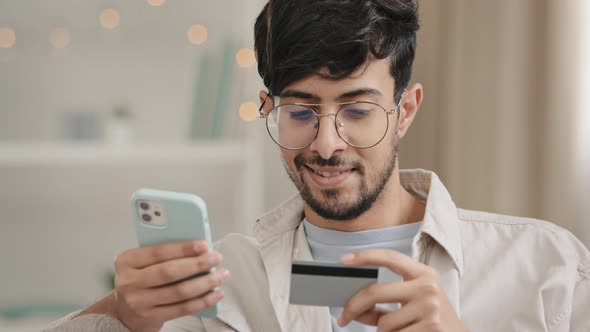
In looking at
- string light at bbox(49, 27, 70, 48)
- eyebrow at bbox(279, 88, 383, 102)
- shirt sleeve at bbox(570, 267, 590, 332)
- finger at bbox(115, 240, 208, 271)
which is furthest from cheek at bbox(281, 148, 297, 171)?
string light at bbox(49, 27, 70, 48)

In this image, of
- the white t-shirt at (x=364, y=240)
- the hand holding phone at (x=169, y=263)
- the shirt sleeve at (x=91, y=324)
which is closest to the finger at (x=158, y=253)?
the hand holding phone at (x=169, y=263)

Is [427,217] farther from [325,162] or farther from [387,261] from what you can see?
[387,261]

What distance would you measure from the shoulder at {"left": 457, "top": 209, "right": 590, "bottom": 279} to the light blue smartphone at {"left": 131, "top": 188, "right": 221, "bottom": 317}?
56cm

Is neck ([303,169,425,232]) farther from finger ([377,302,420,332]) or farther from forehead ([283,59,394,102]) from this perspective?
finger ([377,302,420,332])

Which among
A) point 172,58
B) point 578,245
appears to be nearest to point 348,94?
point 578,245

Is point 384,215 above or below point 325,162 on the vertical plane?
below

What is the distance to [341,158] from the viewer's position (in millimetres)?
1420

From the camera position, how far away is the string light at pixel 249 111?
8.66ft

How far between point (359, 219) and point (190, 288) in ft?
1.58

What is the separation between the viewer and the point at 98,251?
9.51 feet

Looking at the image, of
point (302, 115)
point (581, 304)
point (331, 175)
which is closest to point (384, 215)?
point (331, 175)

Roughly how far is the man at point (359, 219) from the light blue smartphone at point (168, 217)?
0.14 metres

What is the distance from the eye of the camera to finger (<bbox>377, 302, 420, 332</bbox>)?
3.68 feet

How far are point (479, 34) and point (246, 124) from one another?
978mm
